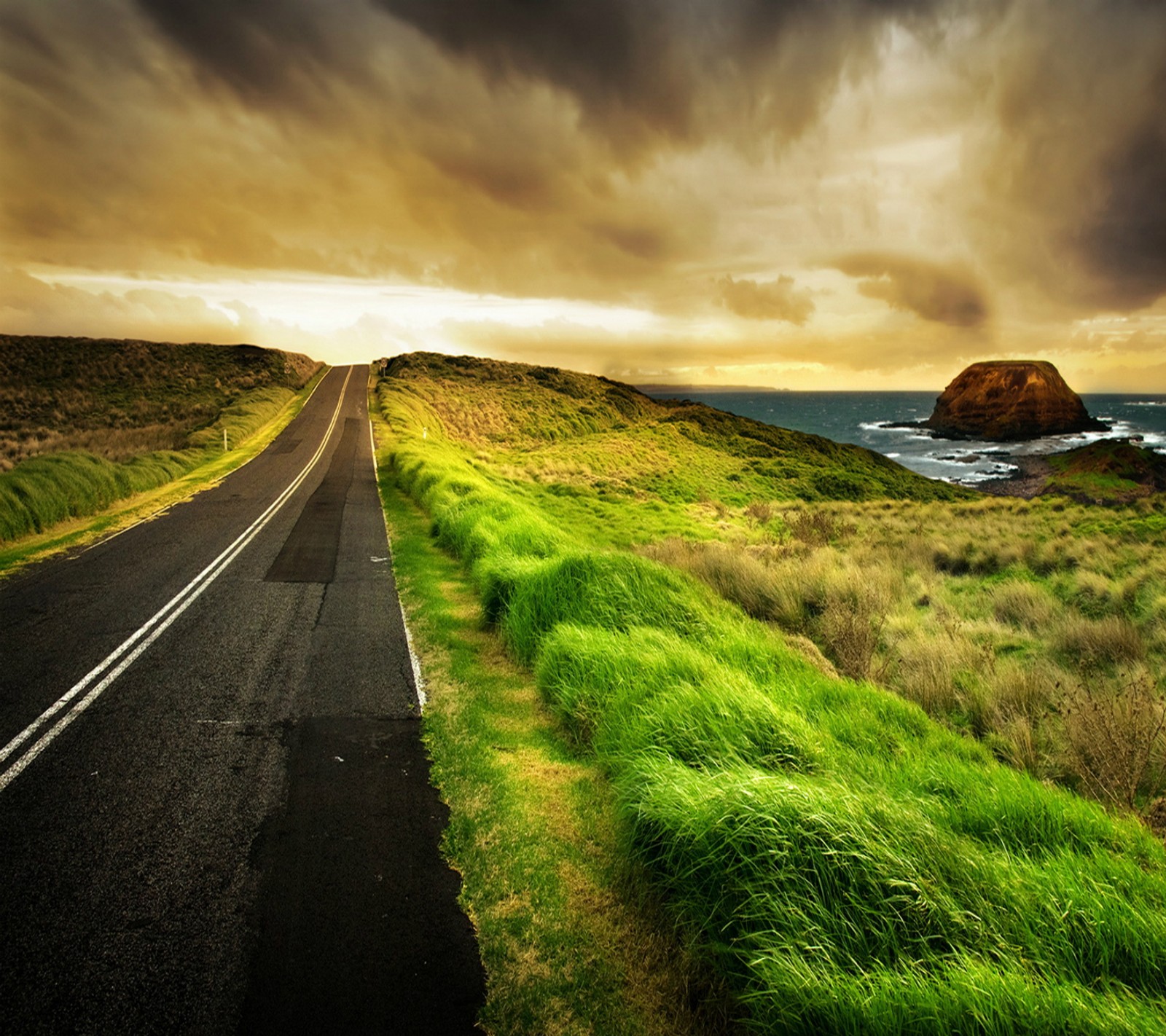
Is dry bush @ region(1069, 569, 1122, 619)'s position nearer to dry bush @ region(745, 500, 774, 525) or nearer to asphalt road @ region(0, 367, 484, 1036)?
asphalt road @ region(0, 367, 484, 1036)

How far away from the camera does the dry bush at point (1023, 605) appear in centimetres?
988

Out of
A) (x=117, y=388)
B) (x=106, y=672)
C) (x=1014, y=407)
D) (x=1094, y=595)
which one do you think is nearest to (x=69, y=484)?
(x=106, y=672)

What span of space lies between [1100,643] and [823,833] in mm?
8154

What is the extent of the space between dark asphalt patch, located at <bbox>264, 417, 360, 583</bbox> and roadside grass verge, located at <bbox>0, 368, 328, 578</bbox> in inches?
162

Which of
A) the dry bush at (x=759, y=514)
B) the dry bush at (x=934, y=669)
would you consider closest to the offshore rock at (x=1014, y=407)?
the dry bush at (x=759, y=514)

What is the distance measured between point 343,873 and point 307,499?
1714 centimetres

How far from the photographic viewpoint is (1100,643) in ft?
26.9

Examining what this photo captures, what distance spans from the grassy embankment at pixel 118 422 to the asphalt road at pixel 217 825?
6157 mm

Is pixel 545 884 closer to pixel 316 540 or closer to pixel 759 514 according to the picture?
pixel 316 540

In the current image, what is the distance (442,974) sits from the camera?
3146 mm

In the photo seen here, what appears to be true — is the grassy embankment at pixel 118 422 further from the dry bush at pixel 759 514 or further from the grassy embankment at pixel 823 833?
the dry bush at pixel 759 514

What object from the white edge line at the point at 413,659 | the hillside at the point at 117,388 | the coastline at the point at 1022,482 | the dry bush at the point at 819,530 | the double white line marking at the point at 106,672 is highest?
the hillside at the point at 117,388

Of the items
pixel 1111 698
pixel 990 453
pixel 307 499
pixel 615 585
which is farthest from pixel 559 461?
pixel 990 453

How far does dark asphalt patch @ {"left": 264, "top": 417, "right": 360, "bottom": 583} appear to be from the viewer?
35.3 ft
